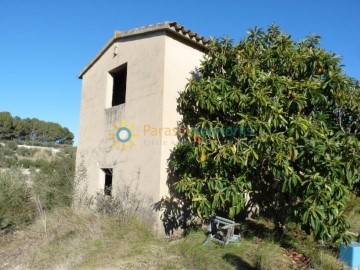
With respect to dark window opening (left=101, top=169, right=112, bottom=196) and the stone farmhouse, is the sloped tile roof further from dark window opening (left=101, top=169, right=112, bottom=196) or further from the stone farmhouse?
dark window opening (left=101, top=169, right=112, bottom=196)

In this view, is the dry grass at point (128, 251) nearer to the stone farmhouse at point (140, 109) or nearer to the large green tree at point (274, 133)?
the large green tree at point (274, 133)

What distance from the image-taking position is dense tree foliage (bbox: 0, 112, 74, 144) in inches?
1567

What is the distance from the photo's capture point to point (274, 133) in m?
6.73

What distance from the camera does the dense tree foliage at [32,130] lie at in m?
39.8

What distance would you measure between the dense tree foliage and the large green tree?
1488 inches

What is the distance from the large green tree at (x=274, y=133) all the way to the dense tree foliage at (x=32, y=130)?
1488 inches

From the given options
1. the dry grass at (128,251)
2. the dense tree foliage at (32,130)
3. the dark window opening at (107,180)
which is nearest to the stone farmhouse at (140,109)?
the dark window opening at (107,180)

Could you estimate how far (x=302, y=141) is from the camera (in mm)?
6664

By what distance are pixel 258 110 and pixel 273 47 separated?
1.90m

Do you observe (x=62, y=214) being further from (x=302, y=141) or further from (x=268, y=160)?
(x=302, y=141)

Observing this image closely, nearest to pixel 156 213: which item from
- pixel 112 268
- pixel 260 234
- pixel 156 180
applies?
pixel 156 180

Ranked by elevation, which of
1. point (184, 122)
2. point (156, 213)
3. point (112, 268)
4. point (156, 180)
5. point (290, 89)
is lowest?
point (112, 268)

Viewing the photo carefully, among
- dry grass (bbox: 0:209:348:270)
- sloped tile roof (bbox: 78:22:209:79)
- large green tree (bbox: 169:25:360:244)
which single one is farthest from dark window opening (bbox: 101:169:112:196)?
sloped tile roof (bbox: 78:22:209:79)

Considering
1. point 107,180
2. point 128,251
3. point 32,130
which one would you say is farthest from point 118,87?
point 32,130
